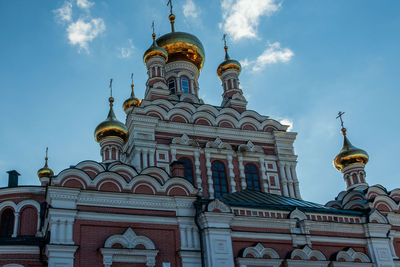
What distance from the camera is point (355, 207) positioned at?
14.6m

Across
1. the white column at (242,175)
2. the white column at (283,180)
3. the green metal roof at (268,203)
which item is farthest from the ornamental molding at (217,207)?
the white column at (283,180)

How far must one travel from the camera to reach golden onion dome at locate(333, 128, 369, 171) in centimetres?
1852

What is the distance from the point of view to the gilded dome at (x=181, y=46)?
810 inches

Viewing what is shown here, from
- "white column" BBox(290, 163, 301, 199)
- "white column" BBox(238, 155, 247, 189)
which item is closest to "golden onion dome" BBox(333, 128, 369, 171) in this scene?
"white column" BBox(290, 163, 301, 199)

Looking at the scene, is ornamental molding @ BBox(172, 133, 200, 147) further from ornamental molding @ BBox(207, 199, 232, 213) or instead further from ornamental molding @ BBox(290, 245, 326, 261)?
ornamental molding @ BBox(290, 245, 326, 261)

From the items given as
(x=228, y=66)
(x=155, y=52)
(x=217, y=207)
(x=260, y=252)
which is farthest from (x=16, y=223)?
(x=228, y=66)

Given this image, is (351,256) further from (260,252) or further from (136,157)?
(136,157)

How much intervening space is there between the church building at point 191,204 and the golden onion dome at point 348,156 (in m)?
0.04

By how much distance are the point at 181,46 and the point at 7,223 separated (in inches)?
376

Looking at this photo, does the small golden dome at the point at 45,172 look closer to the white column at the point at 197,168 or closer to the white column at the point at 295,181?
A: the white column at the point at 197,168

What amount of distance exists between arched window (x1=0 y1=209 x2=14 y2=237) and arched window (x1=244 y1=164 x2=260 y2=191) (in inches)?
271

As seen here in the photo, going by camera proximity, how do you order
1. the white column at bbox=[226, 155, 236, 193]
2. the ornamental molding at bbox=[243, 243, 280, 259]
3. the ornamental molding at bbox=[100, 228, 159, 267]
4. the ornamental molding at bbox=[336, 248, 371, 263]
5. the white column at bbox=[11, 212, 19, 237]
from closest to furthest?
the ornamental molding at bbox=[100, 228, 159, 267], the ornamental molding at bbox=[243, 243, 280, 259], the ornamental molding at bbox=[336, 248, 371, 263], the white column at bbox=[11, 212, 19, 237], the white column at bbox=[226, 155, 236, 193]

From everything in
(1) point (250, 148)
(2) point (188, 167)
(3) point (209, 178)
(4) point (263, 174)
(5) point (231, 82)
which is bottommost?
(3) point (209, 178)

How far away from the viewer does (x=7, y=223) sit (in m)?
14.3
